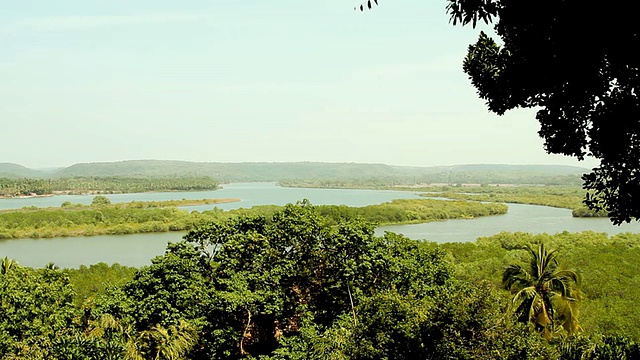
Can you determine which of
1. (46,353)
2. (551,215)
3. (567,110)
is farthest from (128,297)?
(551,215)

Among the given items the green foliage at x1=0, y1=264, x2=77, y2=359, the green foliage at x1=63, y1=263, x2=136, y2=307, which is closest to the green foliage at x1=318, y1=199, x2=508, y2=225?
the green foliage at x1=63, y1=263, x2=136, y2=307

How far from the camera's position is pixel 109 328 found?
33.7 ft

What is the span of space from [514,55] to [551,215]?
60.3m

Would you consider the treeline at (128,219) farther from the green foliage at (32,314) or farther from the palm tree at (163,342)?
the palm tree at (163,342)

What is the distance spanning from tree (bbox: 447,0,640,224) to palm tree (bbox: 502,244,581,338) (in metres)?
7.86

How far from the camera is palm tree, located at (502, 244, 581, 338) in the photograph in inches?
477

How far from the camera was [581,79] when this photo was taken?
4316mm

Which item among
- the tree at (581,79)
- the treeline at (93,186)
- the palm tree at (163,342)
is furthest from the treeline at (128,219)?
the treeline at (93,186)

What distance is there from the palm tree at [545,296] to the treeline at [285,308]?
A: 691mm

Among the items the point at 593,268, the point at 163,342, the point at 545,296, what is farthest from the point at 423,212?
the point at 163,342

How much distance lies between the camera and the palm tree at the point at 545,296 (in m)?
12.1

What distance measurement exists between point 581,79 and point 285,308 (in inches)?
363

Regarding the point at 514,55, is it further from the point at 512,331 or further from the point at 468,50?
the point at 512,331

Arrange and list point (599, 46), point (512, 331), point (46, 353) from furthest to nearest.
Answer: point (46, 353) < point (512, 331) < point (599, 46)
